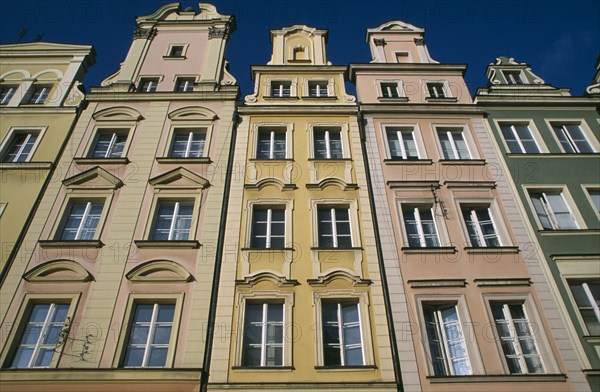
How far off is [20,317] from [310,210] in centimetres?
882

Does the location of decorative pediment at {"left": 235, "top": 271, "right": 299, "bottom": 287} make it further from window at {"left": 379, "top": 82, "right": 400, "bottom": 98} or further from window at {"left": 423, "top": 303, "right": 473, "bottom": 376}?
window at {"left": 379, "top": 82, "right": 400, "bottom": 98}

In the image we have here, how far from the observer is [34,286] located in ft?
44.0

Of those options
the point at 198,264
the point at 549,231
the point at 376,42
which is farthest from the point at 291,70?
the point at 549,231

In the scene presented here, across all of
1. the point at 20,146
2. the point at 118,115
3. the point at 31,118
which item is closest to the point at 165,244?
the point at 118,115

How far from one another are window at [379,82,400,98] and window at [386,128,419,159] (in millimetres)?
2445

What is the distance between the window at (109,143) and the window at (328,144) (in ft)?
24.5

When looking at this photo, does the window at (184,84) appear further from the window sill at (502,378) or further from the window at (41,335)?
the window sill at (502,378)

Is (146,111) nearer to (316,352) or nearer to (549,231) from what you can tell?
(316,352)

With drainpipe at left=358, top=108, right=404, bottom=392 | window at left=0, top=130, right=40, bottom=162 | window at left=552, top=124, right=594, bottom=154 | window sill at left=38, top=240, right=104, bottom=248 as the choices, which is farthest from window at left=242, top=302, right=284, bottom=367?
window at left=552, top=124, right=594, bottom=154

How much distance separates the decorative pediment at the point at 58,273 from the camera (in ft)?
44.3

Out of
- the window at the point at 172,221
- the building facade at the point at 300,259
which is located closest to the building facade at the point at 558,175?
the building facade at the point at 300,259

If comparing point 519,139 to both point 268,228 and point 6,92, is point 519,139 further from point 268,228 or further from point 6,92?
point 6,92

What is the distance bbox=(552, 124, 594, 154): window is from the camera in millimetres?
18266

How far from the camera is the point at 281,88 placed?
69.5ft
